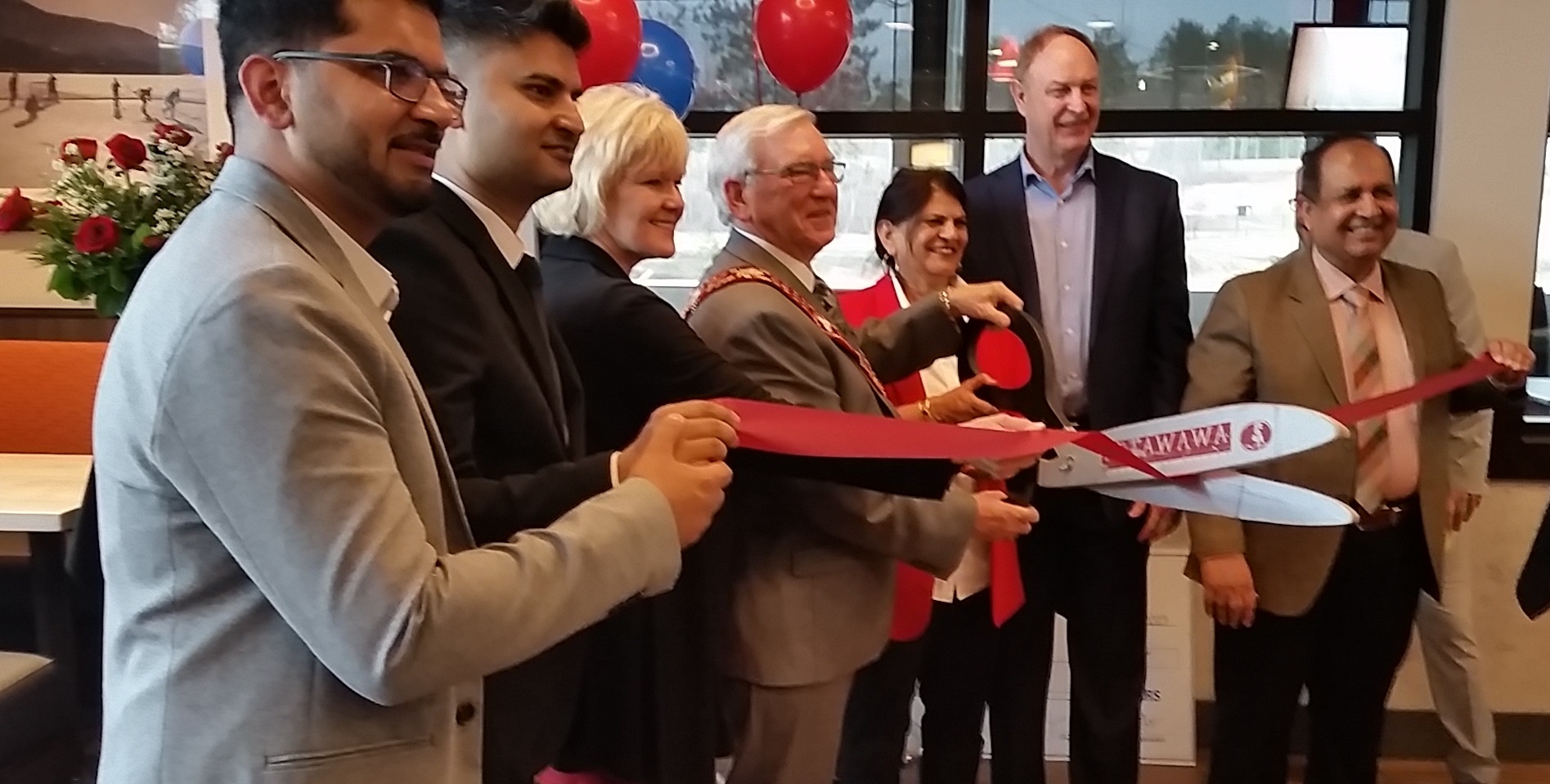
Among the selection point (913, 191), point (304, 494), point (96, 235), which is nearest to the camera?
point (304, 494)

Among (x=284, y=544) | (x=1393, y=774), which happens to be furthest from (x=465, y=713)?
(x=1393, y=774)

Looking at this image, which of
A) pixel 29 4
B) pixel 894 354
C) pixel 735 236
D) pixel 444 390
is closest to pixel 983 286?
pixel 894 354

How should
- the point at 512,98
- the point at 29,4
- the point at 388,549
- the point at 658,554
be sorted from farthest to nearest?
the point at 29,4, the point at 512,98, the point at 658,554, the point at 388,549

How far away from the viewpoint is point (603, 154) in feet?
5.52

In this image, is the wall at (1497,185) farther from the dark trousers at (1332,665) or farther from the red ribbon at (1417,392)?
the red ribbon at (1417,392)

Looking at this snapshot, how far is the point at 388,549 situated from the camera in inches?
33.4

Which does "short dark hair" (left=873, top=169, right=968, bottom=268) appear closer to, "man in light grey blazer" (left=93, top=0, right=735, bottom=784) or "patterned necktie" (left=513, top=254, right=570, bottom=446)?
"patterned necktie" (left=513, top=254, right=570, bottom=446)

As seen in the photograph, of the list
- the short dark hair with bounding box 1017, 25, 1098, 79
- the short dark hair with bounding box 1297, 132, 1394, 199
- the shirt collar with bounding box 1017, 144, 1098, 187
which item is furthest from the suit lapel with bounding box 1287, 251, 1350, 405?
the short dark hair with bounding box 1017, 25, 1098, 79

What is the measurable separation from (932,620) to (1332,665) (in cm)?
82

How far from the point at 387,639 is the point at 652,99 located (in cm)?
108

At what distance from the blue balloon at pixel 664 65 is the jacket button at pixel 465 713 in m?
2.05

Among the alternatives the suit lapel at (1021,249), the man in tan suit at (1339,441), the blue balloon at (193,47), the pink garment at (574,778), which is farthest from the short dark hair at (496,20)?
the blue balloon at (193,47)

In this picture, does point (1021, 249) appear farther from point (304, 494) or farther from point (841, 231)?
point (304, 494)

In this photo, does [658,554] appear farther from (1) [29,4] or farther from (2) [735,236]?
(1) [29,4]
